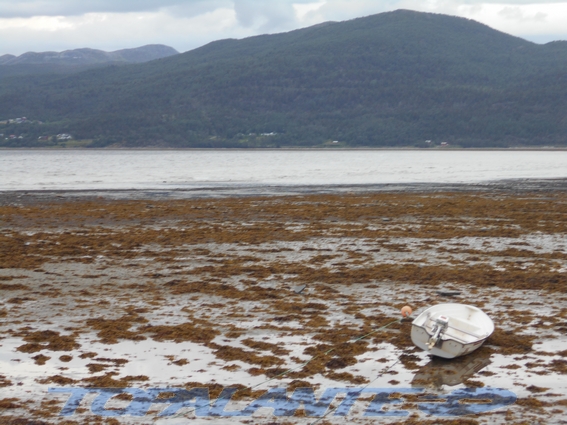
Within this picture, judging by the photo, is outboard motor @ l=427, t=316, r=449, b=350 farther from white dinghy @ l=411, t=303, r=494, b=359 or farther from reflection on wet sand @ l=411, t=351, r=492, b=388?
reflection on wet sand @ l=411, t=351, r=492, b=388

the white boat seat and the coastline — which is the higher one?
the white boat seat

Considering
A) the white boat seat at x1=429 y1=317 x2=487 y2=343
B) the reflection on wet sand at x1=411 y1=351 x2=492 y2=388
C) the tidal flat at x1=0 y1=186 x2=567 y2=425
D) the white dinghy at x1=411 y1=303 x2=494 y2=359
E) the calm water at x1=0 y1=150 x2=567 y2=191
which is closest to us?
the tidal flat at x1=0 y1=186 x2=567 y2=425

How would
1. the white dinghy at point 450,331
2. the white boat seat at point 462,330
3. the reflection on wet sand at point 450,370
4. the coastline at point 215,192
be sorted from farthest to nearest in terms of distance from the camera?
the coastline at point 215,192
the white boat seat at point 462,330
the white dinghy at point 450,331
the reflection on wet sand at point 450,370

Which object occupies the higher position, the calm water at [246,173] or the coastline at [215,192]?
the coastline at [215,192]

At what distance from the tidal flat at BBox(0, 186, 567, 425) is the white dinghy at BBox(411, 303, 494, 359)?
22cm

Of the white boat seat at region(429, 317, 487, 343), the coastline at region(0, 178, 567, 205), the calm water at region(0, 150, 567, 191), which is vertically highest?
the white boat seat at region(429, 317, 487, 343)

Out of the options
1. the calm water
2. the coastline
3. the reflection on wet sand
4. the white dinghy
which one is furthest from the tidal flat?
the calm water

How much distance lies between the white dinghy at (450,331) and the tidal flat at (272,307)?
0.72 feet

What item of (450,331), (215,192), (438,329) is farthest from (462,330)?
(215,192)

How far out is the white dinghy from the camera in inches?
448

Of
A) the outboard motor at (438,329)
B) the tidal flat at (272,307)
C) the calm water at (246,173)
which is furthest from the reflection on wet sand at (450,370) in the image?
the calm water at (246,173)

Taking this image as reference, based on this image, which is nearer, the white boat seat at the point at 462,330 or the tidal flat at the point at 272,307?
the tidal flat at the point at 272,307

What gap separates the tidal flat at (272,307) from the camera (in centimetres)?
1035

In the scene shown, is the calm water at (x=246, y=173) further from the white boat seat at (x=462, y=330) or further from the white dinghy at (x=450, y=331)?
the white boat seat at (x=462, y=330)
